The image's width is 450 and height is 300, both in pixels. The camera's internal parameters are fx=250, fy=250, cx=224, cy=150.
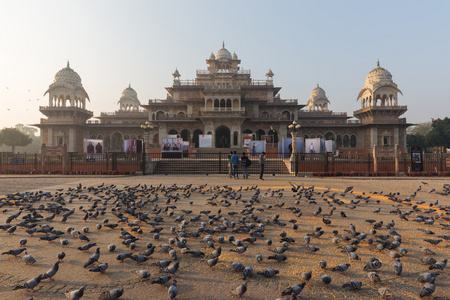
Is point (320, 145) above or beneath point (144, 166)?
above

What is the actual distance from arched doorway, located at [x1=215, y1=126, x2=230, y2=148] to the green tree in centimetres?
4084

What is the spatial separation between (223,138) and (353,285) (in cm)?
3630

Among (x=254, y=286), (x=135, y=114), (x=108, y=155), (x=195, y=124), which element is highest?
(x=135, y=114)

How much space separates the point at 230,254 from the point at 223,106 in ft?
109

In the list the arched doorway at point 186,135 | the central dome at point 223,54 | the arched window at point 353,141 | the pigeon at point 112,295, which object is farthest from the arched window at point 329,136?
the pigeon at point 112,295

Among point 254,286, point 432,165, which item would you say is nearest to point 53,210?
point 254,286

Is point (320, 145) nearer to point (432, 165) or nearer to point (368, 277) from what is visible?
point (432, 165)

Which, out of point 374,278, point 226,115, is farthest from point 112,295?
point 226,115

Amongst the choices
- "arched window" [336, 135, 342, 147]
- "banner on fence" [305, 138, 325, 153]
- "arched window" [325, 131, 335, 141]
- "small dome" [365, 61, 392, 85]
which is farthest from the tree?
"small dome" [365, 61, 392, 85]

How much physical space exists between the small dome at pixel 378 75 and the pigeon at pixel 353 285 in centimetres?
4455

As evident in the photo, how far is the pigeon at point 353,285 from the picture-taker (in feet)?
8.90

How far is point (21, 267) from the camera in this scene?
11.0ft

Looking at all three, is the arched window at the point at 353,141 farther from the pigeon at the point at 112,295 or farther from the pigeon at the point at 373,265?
the pigeon at the point at 112,295

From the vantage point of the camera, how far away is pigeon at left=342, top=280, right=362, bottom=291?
271cm
